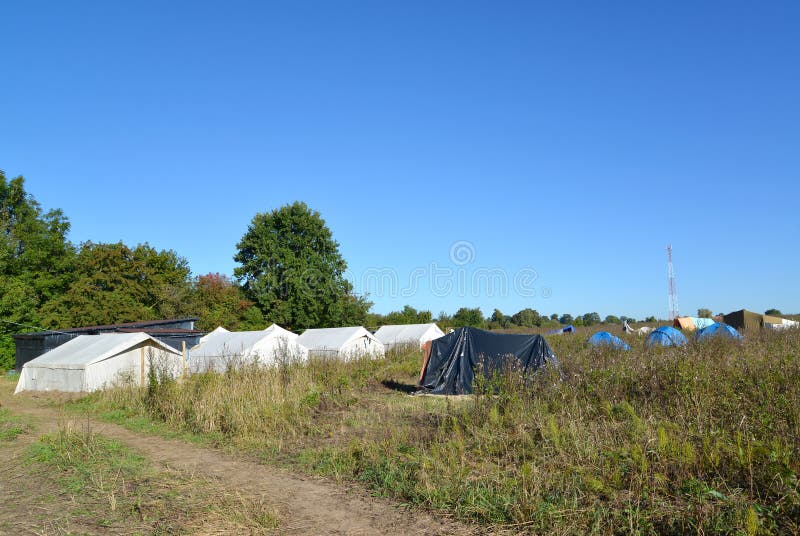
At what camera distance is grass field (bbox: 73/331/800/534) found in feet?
16.1

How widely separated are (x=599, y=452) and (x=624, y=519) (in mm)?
1306

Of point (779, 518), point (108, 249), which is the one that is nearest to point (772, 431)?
point (779, 518)

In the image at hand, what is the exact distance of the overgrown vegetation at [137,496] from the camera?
217 inches

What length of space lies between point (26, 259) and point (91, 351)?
2869cm

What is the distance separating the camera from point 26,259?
45.7 m

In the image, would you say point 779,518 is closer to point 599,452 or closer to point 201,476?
point 599,452

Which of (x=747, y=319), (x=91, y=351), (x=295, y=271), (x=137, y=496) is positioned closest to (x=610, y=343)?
(x=137, y=496)

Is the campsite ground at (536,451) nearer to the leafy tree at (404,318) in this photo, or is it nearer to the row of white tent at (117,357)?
the row of white tent at (117,357)

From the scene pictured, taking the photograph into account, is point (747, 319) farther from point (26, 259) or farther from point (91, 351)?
point (26, 259)

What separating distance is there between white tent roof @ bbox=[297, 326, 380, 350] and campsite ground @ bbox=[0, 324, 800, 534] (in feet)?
69.8

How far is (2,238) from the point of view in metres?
45.0

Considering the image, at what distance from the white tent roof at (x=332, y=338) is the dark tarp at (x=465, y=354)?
1456 centimetres

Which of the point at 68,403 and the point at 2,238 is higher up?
the point at 2,238

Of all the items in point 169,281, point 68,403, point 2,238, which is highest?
point 2,238
